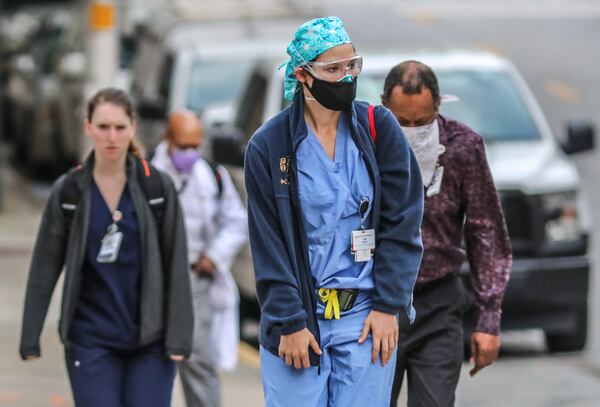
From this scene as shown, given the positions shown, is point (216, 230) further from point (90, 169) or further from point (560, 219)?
point (560, 219)

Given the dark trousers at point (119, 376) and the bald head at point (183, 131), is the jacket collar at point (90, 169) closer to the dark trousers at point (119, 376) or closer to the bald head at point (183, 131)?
the dark trousers at point (119, 376)

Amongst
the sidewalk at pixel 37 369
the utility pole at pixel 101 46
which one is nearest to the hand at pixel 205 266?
the sidewalk at pixel 37 369

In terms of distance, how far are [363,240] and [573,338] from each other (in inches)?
256

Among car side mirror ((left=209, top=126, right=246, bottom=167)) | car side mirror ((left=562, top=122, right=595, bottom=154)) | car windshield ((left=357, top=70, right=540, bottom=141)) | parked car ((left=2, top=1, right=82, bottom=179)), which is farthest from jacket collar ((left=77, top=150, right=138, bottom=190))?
parked car ((left=2, top=1, right=82, bottom=179))

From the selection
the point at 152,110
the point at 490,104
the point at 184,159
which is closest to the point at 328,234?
the point at 184,159

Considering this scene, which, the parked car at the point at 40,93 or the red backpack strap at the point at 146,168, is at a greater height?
the red backpack strap at the point at 146,168

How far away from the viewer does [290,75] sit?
204 inches

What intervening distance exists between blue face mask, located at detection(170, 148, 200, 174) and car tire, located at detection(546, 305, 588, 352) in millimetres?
3817

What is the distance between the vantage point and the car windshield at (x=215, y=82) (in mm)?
13328

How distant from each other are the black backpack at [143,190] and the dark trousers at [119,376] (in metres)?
0.50

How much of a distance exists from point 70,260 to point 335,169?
1639mm

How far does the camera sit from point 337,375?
5105mm

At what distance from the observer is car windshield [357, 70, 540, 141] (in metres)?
11.6

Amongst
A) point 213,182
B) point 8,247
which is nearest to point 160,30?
point 8,247
